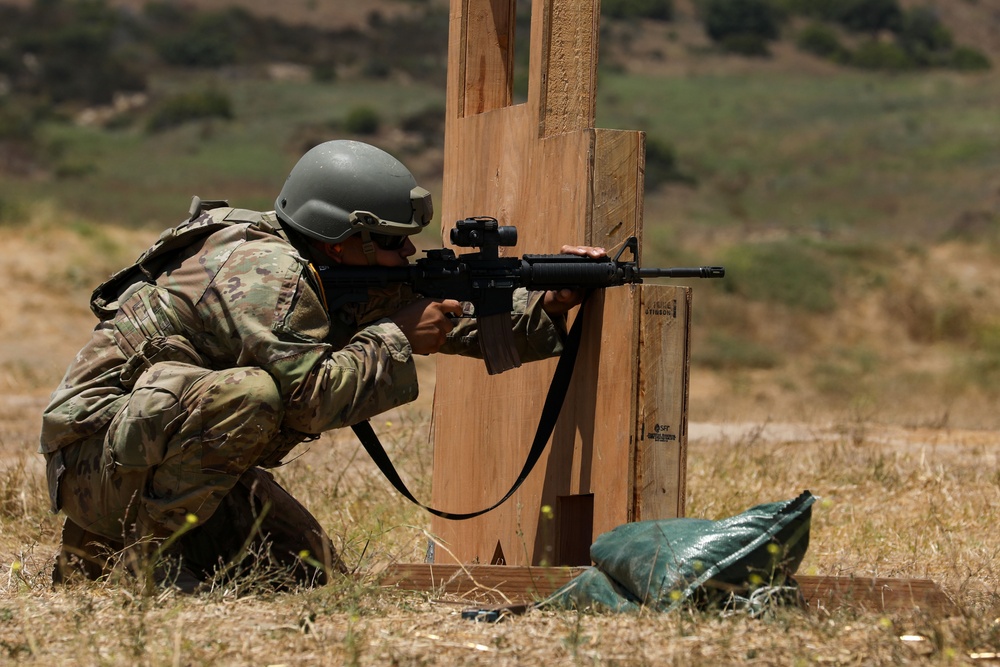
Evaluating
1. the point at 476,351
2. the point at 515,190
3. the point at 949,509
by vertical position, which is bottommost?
the point at 949,509

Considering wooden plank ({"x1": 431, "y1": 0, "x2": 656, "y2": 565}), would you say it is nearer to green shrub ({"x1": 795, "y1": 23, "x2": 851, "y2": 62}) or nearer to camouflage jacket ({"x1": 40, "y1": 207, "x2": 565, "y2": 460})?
camouflage jacket ({"x1": 40, "y1": 207, "x2": 565, "y2": 460})

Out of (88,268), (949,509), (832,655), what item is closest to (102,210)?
(88,268)

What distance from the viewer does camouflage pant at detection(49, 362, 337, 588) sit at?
3.98 metres

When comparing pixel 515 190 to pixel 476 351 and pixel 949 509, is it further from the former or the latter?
pixel 949 509

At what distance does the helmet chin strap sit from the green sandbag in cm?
140

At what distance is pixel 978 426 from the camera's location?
374 inches

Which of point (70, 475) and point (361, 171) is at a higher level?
point (361, 171)

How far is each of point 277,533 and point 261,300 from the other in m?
1.02

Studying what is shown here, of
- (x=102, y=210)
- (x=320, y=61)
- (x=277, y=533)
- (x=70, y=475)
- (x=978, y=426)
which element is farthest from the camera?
(x=320, y=61)

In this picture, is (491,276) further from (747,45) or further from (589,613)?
(747,45)

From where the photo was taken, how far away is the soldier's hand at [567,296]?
425 cm

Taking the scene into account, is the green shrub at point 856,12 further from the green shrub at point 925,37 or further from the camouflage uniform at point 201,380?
Result: the camouflage uniform at point 201,380

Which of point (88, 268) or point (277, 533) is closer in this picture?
point (277, 533)

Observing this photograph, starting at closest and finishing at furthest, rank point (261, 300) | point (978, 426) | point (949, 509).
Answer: point (261, 300), point (949, 509), point (978, 426)
